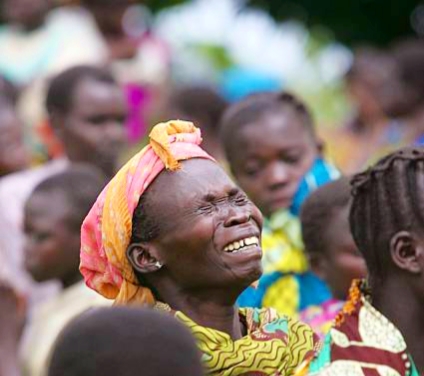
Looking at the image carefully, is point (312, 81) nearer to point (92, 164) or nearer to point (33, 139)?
point (33, 139)

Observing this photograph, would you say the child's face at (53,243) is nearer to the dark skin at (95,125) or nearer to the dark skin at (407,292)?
the dark skin at (95,125)

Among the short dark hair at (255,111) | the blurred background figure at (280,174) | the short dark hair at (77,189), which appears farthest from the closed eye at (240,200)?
the short dark hair at (77,189)

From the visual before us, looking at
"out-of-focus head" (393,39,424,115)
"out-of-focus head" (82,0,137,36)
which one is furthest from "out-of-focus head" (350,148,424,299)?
"out-of-focus head" (82,0,137,36)

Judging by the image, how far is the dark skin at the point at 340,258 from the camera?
5.76m

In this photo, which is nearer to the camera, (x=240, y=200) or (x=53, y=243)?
(x=240, y=200)

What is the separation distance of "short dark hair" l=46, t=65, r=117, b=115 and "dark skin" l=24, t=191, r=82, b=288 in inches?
59.0

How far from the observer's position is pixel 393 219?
4371 millimetres

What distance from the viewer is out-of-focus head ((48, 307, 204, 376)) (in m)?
3.22

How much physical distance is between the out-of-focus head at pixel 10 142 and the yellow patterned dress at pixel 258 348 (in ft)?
13.8

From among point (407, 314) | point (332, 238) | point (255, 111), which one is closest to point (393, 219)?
point (407, 314)

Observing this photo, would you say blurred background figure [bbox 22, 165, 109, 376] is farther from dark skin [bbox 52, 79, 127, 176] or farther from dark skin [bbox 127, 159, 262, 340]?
dark skin [bbox 127, 159, 262, 340]

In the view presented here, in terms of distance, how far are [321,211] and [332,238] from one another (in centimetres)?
11

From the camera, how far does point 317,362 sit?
425cm

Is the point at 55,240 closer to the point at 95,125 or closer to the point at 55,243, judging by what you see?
the point at 55,243
